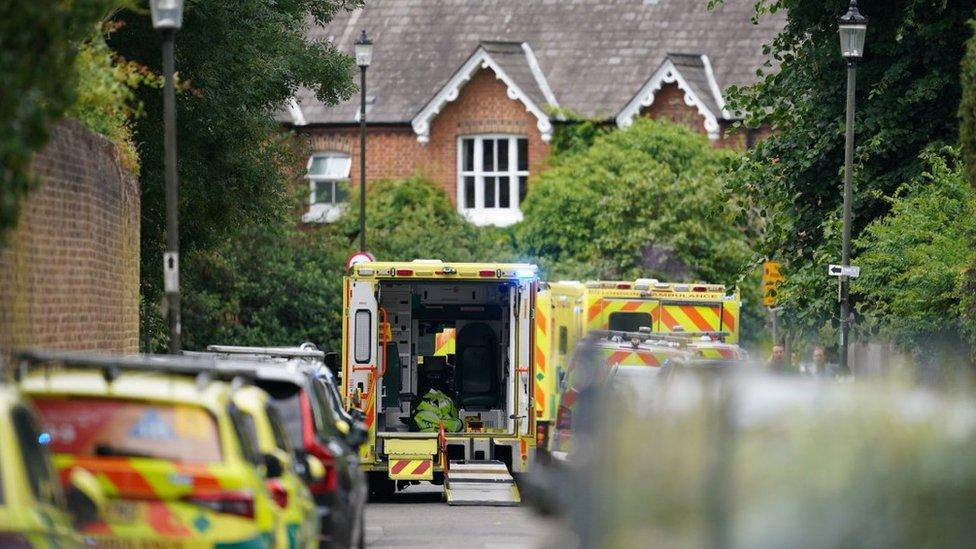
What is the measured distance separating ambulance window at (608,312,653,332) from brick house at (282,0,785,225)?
2184 centimetres

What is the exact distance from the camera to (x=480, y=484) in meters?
24.1

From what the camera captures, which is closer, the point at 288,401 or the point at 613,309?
the point at 288,401

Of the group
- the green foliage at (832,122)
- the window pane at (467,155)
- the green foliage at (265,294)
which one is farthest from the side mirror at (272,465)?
the window pane at (467,155)

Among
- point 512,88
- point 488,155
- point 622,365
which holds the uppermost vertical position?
point 512,88

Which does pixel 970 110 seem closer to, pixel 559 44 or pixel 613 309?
pixel 613 309

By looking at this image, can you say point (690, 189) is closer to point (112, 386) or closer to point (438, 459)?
point (438, 459)

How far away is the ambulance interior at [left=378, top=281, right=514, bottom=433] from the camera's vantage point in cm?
2555

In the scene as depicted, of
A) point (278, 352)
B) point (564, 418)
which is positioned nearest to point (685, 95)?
point (564, 418)

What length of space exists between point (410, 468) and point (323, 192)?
32164 mm

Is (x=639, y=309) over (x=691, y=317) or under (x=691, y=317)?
over

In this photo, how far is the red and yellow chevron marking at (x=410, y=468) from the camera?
2338cm

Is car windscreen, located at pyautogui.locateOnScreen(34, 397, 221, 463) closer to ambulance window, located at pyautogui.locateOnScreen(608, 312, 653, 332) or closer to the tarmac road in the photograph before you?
the tarmac road

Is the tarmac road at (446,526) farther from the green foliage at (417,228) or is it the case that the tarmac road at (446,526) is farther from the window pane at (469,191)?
the window pane at (469,191)

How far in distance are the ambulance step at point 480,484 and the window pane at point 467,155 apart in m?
30.5
